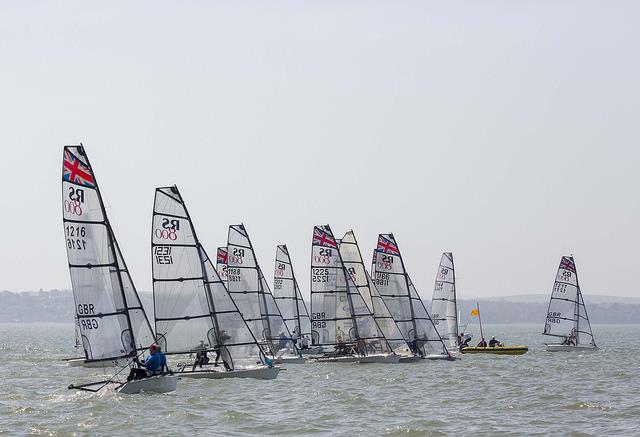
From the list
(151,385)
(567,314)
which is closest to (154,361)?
(151,385)

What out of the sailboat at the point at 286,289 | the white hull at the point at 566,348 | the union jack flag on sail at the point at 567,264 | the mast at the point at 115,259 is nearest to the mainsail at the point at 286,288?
the sailboat at the point at 286,289

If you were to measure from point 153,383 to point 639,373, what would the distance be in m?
23.5

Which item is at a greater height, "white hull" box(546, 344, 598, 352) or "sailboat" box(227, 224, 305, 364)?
"sailboat" box(227, 224, 305, 364)

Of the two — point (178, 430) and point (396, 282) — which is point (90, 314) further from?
point (396, 282)

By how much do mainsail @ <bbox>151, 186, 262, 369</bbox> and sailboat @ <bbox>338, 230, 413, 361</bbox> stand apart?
13.7 meters

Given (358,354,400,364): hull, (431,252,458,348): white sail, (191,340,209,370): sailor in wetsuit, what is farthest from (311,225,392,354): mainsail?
(191,340,209,370): sailor in wetsuit

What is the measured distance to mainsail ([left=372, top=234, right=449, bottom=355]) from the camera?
49969 mm

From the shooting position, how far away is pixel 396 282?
51375 millimetres

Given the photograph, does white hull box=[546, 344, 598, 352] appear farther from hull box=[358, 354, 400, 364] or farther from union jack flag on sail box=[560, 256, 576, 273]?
hull box=[358, 354, 400, 364]

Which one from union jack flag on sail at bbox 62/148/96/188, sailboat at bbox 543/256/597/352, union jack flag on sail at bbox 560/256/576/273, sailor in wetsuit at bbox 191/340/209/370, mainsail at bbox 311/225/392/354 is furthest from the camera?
union jack flag on sail at bbox 560/256/576/273

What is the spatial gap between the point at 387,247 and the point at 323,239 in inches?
128

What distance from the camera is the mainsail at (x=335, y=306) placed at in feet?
157

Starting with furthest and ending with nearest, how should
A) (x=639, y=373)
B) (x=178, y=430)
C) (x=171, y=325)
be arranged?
(x=639, y=373) → (x=171, y=325) → (x=178, y=430)

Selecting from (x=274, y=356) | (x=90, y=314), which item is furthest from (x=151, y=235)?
(x=274, y=356)
